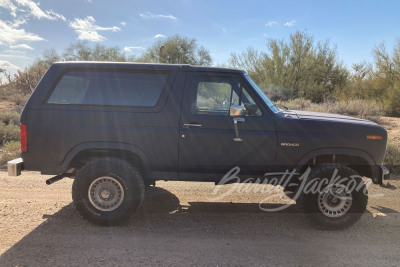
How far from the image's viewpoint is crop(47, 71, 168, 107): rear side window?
15.2 ft

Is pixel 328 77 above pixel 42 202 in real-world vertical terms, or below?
above

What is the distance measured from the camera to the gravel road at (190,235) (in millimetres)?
3684

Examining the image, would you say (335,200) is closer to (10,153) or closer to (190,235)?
(190,235)

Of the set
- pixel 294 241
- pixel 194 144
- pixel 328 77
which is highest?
pixel 328 77

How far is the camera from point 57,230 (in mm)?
4410

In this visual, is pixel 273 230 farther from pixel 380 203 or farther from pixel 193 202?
pixel 380 203

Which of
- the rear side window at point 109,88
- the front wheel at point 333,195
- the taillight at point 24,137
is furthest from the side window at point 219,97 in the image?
the taillight at point 24,137

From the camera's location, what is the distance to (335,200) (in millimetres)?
4652

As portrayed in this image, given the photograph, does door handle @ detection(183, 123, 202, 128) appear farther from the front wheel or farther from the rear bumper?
the rear bumper

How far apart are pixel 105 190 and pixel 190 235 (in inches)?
54.0

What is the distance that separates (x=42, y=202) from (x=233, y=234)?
3.36 meters

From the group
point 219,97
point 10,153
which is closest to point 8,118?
point 10,153

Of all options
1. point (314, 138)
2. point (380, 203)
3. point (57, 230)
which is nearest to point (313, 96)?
point (380, 203)

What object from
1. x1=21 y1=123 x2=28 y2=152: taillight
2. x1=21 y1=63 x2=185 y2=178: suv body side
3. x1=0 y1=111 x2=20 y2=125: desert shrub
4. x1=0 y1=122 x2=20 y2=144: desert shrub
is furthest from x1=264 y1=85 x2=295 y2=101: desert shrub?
x1=21 y1=123 x2=28 y2=152: taillight
